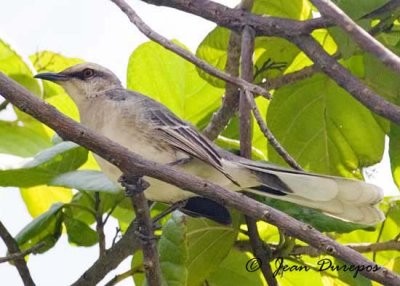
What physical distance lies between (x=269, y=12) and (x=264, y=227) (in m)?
0.88

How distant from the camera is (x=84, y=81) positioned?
4.28m

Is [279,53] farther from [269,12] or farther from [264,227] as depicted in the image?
[264,227]

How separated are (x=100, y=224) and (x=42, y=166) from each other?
32cm

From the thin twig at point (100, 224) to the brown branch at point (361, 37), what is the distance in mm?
1396

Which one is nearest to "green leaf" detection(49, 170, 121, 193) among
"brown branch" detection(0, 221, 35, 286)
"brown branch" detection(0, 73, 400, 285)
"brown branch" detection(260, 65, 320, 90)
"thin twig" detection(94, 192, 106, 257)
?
"thin twig" detection(94, 192, 106, 257)

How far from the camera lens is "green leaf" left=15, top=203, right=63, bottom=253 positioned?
3834 millimetres

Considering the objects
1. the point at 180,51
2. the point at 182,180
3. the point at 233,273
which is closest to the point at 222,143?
the point at 233,273

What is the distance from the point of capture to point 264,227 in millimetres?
3971

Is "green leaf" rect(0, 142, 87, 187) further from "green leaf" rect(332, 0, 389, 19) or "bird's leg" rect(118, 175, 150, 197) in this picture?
"green leaf" rect(332, 0, 389, 19)

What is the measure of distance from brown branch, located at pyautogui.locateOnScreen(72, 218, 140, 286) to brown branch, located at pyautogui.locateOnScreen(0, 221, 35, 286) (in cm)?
17

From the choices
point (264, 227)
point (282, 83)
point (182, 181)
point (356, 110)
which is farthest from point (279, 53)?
point (182, 181)

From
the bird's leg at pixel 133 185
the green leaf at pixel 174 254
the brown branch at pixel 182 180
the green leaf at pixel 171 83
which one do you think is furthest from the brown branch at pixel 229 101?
the brown branch at pixel 182 180

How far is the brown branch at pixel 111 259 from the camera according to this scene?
3.64 metres

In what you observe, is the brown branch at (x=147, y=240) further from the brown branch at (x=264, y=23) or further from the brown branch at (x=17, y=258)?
the brown branch at (x=264, y=23)
